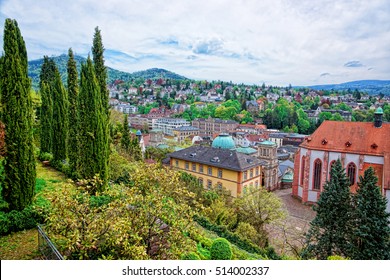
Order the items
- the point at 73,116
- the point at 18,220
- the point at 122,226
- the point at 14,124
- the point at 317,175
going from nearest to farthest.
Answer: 1. the point at 122,226
2. the point at 18,220
3. the point at 14,124
4. the point at 73,116
5. the point at 317,175

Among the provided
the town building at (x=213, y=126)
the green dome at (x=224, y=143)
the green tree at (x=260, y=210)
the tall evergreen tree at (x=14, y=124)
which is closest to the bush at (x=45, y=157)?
the tall evergreen tree at (x=14, y=124)

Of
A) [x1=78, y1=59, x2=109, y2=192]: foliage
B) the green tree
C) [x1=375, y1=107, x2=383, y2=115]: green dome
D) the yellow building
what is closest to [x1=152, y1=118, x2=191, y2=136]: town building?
the yellow building

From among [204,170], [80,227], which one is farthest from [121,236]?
[204,170]

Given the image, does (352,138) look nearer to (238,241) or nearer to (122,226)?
(238,241)

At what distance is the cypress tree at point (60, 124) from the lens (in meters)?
15.6

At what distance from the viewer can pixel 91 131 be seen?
38.8ft

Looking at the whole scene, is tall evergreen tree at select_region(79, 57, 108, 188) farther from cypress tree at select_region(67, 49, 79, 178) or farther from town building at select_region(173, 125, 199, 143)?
town building at select_region(173, 125, 199, 143)

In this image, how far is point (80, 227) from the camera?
17.1 ft

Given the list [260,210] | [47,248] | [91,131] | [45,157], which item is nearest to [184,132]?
[45,157]

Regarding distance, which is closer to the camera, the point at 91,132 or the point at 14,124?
the point at 14,124

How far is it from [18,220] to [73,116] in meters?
8.38

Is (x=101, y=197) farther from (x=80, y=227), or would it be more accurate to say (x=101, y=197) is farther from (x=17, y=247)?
(x=80, y=227)

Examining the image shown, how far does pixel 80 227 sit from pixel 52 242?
4.08ft

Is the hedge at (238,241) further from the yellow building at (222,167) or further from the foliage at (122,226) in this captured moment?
the yellow building at (222,167)
